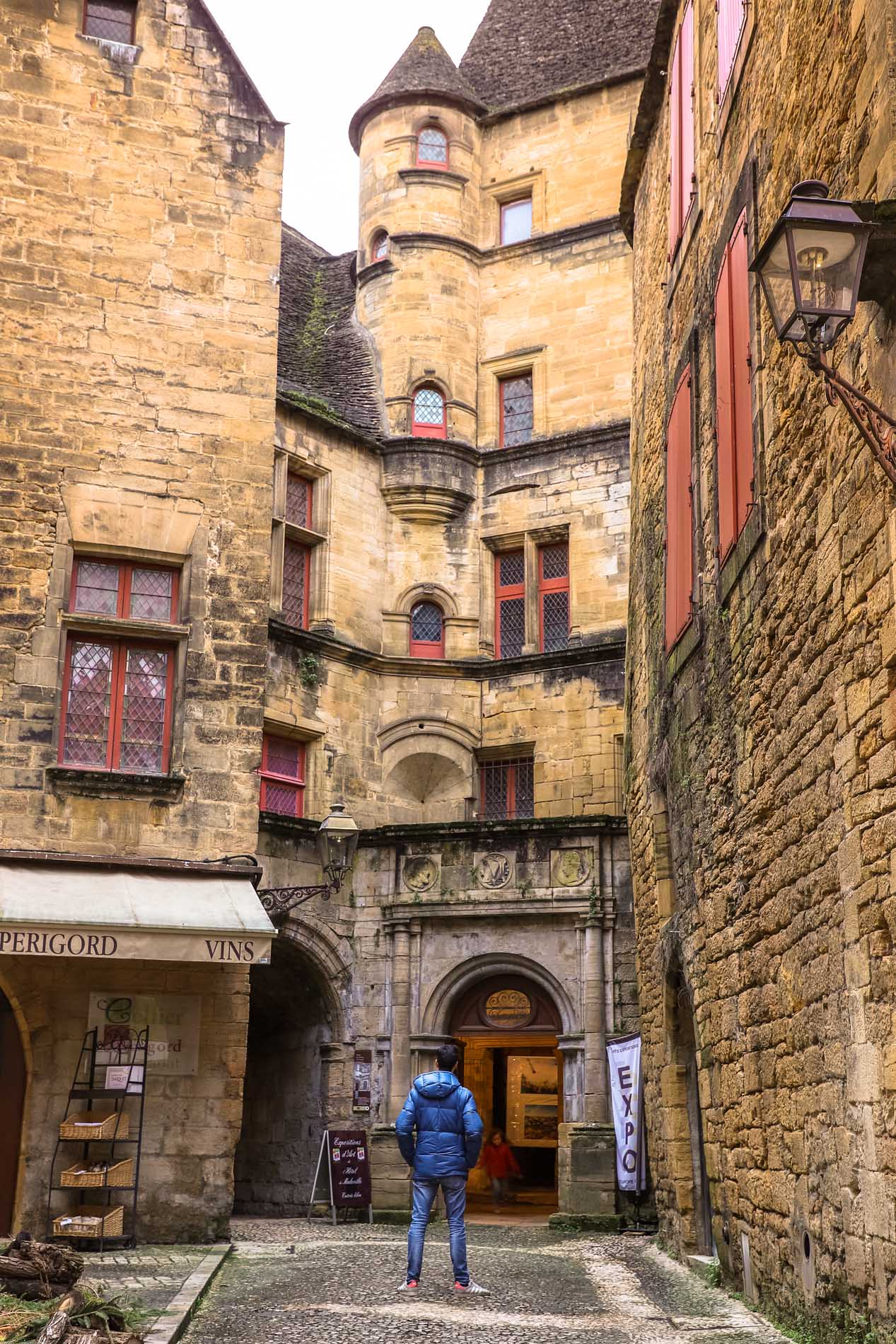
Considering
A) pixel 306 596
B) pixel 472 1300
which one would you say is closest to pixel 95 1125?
pixel 472 1300

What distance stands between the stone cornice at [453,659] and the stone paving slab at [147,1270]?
26.1ft

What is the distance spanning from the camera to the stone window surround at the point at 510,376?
19516 millimetres

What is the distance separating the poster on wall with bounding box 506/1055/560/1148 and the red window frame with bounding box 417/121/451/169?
37.9ft

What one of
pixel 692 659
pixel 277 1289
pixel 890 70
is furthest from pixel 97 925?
pixel 890 70

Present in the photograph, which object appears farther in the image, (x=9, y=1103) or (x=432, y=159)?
(x=432, y=159)

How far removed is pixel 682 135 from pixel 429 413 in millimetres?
9256

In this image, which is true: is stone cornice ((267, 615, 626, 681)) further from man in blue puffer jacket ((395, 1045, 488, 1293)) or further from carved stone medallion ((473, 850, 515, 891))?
man in blue puffer jacket ((395, 1045, 488, 1293))

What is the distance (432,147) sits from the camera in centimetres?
2047

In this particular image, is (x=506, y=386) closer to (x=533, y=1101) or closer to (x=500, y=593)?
(x=500, y=593)

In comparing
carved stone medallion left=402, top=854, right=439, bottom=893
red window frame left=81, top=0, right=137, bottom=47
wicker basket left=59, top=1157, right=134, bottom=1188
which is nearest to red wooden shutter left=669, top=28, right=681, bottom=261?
red window frame left=81, top=0, right=137, bottom=47

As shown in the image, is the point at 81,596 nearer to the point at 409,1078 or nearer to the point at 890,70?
the point at 409,1078

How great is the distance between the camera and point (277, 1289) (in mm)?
8562

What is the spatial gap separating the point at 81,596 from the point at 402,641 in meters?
7.46

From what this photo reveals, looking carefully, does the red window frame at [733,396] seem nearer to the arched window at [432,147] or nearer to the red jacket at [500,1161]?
the red jacket at [500,1161]
